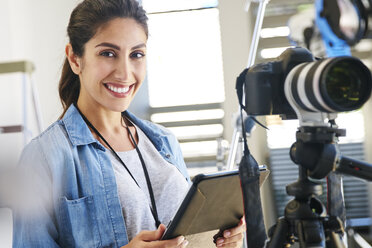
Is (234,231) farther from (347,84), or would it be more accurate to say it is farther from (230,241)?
(347,84)

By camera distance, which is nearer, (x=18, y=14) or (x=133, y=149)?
(x=133, y=149)

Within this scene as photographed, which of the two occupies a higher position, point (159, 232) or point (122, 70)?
point (122, 70)

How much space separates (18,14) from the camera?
3020 mm

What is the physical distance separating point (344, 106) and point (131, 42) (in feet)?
2.30

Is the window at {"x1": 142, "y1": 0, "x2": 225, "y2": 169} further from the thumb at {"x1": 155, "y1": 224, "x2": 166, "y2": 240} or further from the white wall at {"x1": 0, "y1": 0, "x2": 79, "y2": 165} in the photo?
the thumb at {"x1": 155, "y1": 224, "x2": 166, "y2": 240}

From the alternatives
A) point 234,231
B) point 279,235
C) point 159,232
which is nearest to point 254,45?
point 234,231

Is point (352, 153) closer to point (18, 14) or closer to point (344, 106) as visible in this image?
point (18, 14)

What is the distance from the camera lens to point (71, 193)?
1080mm

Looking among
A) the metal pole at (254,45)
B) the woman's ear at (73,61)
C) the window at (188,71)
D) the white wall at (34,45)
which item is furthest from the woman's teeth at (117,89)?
the window at (188,71)

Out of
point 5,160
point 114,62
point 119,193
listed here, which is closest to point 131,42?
point 114,62

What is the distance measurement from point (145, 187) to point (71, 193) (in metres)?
0.21

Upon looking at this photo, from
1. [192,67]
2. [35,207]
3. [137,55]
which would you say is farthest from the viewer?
[192,67]

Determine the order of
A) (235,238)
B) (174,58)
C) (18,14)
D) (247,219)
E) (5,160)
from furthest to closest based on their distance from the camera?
(174,58)
(18,14)
(235,238)
(247,219)
(5,160)

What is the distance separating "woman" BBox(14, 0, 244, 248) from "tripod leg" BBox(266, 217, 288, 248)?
9.4 inches
